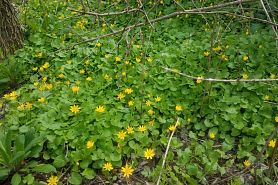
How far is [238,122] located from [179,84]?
66 cm

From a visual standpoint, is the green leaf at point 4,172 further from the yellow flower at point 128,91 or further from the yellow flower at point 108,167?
the yellow flower at point 128,91

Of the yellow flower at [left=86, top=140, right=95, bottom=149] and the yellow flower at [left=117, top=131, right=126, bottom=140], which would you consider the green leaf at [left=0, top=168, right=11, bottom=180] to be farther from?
the yellow flower at [left=117, top=131, right=126, bottom=140]

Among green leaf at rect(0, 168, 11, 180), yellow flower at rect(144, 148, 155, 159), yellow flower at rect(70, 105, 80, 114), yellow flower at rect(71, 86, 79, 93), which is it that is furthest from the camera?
yellow flower at rect(71, 86, 79, 93)

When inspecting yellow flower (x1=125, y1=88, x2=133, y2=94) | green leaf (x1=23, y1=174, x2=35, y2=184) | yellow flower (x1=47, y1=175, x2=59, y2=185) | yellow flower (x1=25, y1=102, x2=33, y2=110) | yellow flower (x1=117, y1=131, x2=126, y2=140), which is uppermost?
yellow flower (x1=25, y1=102, x2=33, y2=110)

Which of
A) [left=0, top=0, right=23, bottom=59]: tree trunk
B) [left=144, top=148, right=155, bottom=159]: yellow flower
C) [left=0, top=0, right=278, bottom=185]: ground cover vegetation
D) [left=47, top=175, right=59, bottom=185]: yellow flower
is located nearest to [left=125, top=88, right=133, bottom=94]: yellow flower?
[left=0, top=0, right=278, bottom=185]: ground cover vegetation

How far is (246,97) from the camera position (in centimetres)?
296

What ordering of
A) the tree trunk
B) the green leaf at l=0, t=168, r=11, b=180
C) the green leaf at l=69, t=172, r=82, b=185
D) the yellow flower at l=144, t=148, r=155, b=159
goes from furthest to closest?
1. the tree trunk
2. the yellow flower at l=144, t=148, r=155, b=159
3. the green leaf at l=69, t=172, r=82, b=185
4. the green leaf at l=0, t=168, r=11, b=180

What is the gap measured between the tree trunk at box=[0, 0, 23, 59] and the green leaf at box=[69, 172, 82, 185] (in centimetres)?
200

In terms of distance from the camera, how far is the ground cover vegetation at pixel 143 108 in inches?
94.1

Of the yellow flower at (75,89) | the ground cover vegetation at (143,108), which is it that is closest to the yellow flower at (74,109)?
the ground cover vegetation at (143,108)

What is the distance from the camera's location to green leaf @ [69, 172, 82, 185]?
7.58 ft

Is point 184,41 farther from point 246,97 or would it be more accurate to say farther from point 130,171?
point 130,171

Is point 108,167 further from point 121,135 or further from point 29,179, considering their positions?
point 29,179

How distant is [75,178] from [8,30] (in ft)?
7.27
